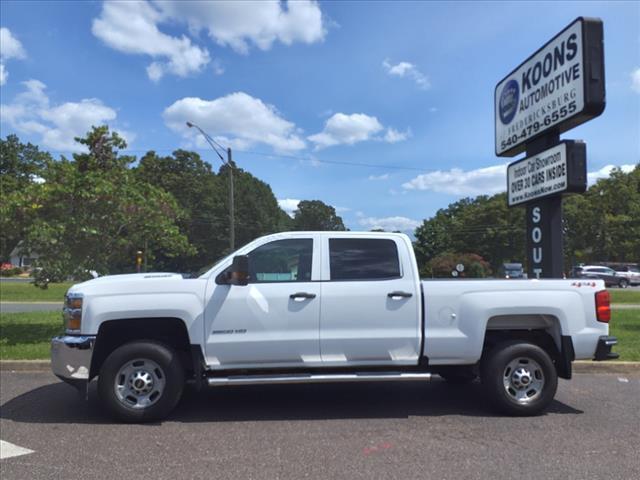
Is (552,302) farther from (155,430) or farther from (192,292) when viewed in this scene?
(155,430)

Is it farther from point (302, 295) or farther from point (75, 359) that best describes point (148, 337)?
point (302, 295)

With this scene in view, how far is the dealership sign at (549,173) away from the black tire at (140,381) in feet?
20.8

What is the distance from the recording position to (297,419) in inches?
226

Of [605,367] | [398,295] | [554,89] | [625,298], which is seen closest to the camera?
[398,295]

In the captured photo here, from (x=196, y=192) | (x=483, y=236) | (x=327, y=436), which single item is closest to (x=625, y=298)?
(x=327, y=436)

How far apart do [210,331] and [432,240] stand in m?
68.9

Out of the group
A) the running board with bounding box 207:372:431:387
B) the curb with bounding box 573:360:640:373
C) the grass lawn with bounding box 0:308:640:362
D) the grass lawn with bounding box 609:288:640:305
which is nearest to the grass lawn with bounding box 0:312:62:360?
the grass lawn with bounding box 0:308:640:362

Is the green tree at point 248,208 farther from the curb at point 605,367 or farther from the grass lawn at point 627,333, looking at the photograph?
the curb at point 605,367

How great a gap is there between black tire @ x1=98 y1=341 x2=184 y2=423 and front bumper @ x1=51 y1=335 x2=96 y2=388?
172mm

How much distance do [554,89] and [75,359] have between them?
7961mm

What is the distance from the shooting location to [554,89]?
28.8ft

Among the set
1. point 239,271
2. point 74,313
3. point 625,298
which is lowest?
point 625,298

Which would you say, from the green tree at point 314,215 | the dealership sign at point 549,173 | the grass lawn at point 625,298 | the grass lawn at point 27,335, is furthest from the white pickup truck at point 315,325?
the green tree at point 314,215

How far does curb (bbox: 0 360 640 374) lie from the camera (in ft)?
27.0
